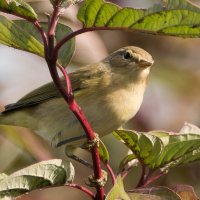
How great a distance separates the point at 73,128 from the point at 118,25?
166 cm

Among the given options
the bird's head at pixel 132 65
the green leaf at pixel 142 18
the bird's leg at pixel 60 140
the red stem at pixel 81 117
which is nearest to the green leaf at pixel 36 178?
the red stem at pixel 81 117

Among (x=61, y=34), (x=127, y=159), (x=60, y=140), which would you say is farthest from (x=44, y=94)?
(x=61, y=34)

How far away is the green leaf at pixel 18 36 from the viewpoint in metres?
1.77

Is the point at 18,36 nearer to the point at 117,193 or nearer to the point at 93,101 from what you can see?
the point at 117,193

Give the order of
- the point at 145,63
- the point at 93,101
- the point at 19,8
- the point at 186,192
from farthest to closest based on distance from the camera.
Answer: the point at 145,63 → the point at 93,101 → the point at 186,192 → the point at 19,8

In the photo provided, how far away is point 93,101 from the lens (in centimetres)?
326

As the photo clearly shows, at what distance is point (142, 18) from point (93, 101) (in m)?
1.62

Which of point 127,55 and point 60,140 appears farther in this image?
point 127,55

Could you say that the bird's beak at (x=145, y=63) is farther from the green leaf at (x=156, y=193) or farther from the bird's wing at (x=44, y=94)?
the green leaf at (x=156, y=193)

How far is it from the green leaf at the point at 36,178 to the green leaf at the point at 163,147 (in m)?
0.30

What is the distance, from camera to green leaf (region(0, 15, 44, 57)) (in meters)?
1.77

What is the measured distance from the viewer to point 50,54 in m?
1.61

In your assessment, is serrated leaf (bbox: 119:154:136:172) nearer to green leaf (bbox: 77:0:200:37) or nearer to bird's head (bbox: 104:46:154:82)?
green leaf (bbox: 77:0:200:37)

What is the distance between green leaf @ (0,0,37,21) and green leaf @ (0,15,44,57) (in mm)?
A: 115
